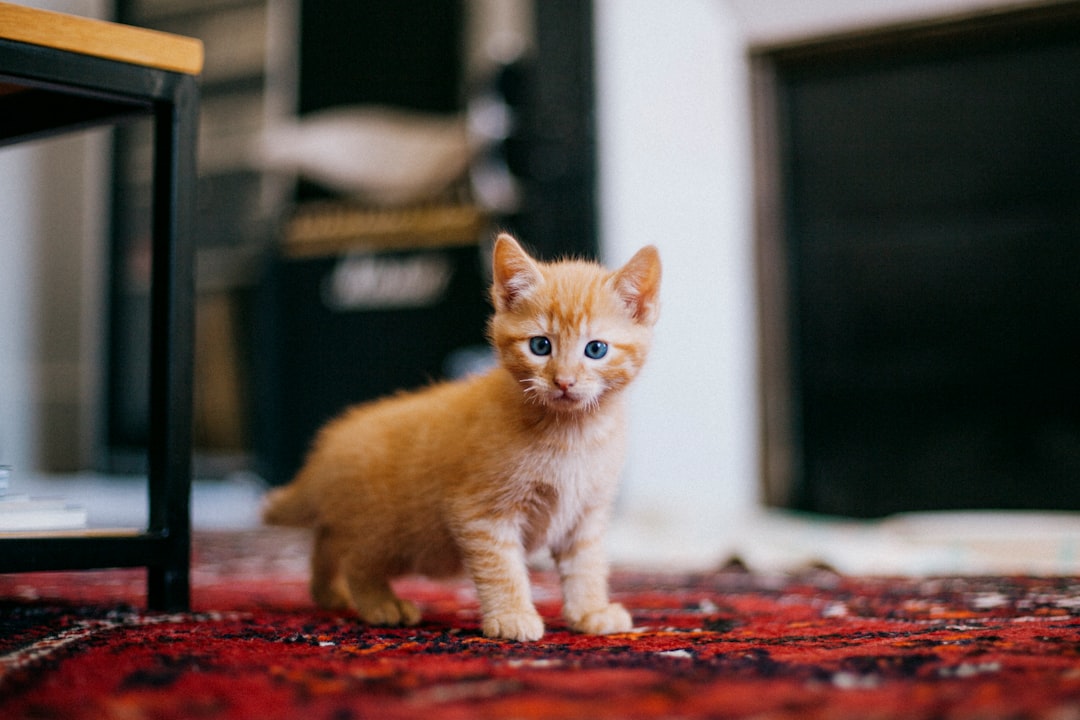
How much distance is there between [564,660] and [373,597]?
37 centimetres

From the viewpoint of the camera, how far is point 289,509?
127cm

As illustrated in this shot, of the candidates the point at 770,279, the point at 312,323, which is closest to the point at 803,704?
the point at 770,279

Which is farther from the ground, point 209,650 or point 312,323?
point 312,323

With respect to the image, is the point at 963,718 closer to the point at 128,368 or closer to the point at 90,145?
the point at 128,368

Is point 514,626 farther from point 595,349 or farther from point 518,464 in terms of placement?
point 595,349

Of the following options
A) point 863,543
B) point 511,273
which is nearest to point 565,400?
point 511,273

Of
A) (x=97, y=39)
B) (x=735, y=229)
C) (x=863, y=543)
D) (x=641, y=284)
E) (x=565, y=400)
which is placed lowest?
(x=863, y=543)

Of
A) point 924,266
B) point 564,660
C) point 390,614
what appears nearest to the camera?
point 564,660

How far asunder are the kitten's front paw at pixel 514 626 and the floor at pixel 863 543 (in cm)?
59

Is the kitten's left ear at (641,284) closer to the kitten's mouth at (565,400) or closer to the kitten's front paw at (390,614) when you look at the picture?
the kitten's mouth at (565,400)

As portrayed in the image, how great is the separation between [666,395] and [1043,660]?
2022 mm

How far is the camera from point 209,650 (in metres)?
0.91

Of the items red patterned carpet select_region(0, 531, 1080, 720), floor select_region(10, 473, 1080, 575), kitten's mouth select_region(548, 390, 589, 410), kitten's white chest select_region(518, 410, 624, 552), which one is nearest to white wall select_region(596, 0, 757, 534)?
floor select_region(10, 473, 1080, 575)

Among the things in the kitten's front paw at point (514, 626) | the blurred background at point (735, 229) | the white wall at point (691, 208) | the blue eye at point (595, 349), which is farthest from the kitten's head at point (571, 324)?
the white wall at point (691, 208)
